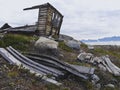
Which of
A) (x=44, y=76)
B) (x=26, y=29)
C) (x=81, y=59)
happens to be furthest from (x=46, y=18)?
(x=44, y=76)

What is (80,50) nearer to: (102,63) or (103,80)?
(102,63)

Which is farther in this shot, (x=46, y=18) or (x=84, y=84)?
(x=46, y=18)

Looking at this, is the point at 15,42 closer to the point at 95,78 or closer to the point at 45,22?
the point at 95,78

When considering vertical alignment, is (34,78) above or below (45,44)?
below

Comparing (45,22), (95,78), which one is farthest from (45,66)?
(45,22)

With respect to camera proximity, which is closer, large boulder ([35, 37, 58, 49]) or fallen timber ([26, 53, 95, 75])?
fallen timber ([26, 53, 95, 75])

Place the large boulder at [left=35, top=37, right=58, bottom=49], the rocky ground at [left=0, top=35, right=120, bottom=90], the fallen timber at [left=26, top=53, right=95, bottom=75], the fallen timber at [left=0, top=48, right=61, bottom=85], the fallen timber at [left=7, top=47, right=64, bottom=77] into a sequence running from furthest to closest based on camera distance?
the large boulder at [left=35, top=37, right=58, bottom=49], the fallen timber at [left=26, top=53, right=95, bottom=75], the fallen timber at [left=7, top=47, right=64, bottom=77], the fallen timber at [left=0, top=48, right=61, bottom=85], the rocky ground at [left=0, top=35, right=120, bottom=90]

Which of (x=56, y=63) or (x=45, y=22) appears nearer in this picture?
(x=56, y=63)

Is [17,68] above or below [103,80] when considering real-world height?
above

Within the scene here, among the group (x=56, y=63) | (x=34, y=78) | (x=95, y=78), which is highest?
(x=56, y=63)

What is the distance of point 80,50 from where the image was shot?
53.8 feet

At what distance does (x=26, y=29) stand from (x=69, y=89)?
578 inches

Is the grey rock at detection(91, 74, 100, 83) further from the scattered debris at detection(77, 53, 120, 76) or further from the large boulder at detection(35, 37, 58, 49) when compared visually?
the large boulder at detection(35, 37, 58, 49)

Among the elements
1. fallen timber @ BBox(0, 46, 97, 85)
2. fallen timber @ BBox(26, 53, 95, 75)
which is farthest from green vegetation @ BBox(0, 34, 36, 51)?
fallen timber @ BBox(26, 53, 95, 75)
